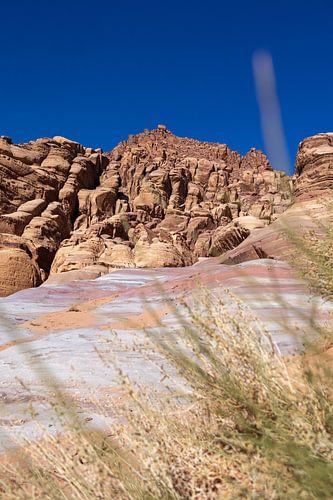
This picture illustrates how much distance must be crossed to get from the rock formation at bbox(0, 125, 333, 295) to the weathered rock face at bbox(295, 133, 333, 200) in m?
0.08

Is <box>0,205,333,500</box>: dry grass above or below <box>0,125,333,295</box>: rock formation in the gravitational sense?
below

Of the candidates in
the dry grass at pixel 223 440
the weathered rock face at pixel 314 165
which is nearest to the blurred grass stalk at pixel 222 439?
the dry grass at pixel 223 440

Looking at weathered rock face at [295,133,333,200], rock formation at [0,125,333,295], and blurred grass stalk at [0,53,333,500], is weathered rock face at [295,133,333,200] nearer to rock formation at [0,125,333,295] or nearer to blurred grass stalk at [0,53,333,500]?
rock formation at [0,125,333,295]

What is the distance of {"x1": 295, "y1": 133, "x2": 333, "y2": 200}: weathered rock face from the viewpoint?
3058cm

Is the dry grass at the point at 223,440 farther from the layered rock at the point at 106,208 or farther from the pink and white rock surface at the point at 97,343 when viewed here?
the layered rock at the point at 106,208

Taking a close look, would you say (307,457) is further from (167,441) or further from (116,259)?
(116,259)

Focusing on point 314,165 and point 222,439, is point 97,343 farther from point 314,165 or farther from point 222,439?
point 314,165

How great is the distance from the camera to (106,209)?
57.3m

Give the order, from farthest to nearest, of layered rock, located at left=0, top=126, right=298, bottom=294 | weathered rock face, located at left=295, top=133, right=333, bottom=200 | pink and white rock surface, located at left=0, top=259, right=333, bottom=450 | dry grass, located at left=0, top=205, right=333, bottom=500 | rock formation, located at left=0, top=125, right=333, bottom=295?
layered rock, located at left=0, top=126, right=298, bottom=294, rock formation, located at left=0, top=125, right=333, bottom=295, weathered rock face, located at left=295, top=133, right=333, bottom=200, pink and white rock surface, located at left=0, top=259, right=333, bottom=450, dry grass, located at left=0, top=205, right=333, bottom=500

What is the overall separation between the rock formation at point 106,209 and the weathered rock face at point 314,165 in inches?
3.3

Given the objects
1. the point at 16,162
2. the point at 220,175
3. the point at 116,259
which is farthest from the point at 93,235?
the point at 220,175

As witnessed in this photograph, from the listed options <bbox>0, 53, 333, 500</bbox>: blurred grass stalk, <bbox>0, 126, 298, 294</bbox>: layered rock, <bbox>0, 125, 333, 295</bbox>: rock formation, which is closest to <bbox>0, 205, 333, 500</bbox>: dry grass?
<bbox>0, 53, 333, 500</bbox>: blurred grass stalk

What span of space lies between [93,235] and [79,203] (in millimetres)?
16894

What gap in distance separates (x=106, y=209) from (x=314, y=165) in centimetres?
3108
